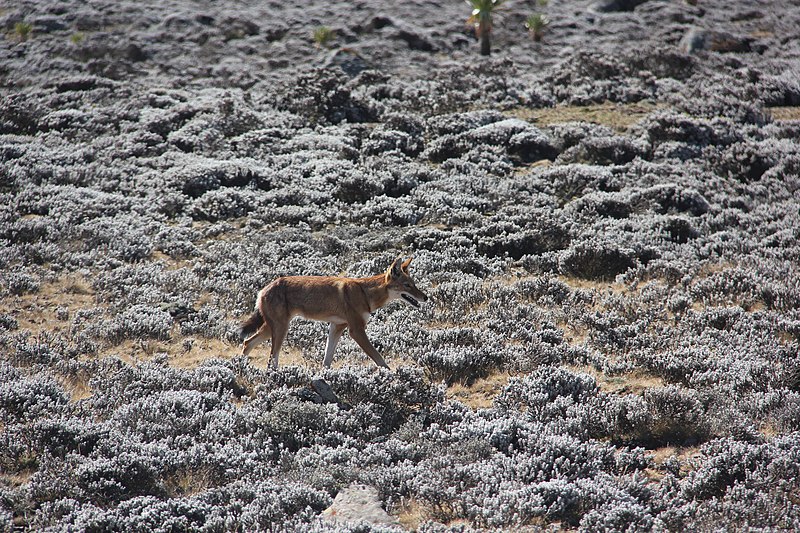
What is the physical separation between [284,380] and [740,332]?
6.74m

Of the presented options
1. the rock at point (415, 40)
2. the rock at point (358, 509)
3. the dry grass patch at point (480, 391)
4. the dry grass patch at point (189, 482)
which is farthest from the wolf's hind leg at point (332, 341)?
the rock at point (415, 40)

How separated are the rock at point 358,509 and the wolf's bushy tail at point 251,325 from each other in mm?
3236

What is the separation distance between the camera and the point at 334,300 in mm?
8773

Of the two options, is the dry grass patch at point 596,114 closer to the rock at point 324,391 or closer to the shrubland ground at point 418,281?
the shrubland ground at point 418,281

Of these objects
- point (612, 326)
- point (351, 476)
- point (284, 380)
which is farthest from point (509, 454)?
point (612, 326)

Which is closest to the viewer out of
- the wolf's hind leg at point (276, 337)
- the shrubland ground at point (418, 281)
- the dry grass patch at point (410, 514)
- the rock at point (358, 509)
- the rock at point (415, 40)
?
the rock at point (358, 509)

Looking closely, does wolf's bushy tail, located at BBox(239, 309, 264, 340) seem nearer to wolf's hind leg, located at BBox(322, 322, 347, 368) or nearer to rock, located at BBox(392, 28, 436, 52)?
wolf's hind leg, located at BBox(322, 322, 347, 368)

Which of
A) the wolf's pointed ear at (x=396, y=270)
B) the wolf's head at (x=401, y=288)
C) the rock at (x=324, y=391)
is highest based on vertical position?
the wolf's pointed ear at (x=396, y=270)

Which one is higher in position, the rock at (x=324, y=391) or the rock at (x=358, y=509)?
the rock at (x=358, y=509)

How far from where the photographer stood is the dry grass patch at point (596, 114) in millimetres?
21078

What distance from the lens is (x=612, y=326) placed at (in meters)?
10.6

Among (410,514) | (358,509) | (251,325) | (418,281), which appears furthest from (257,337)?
(418,281)

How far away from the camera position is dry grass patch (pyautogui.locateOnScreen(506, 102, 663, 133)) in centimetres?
2108

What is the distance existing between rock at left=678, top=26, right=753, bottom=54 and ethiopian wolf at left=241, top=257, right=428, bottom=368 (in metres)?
25.4
